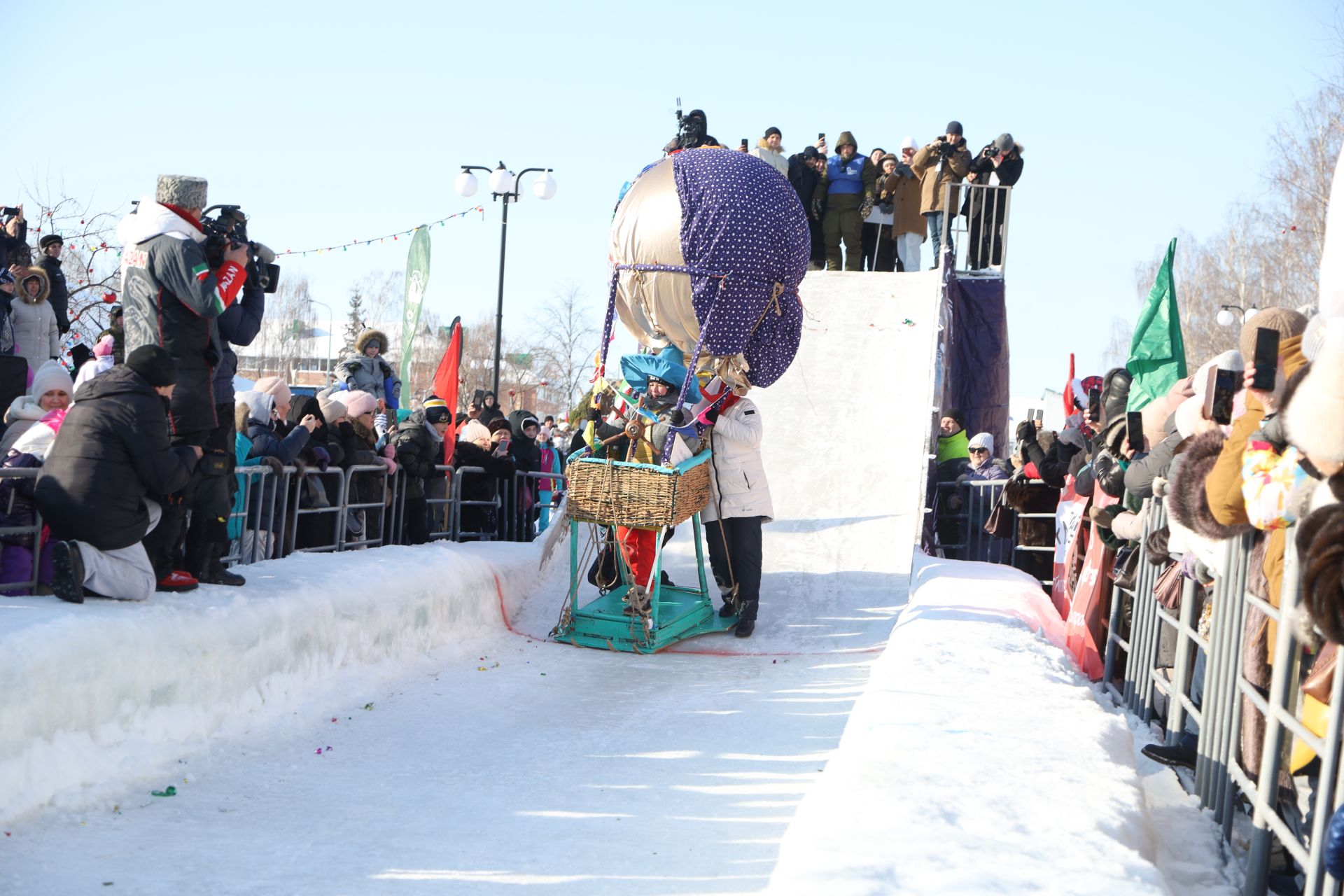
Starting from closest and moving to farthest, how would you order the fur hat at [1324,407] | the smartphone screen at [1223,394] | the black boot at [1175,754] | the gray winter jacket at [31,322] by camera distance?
the fur hat at [1324,407], the smartphone screen at [1223,394], the black boot at [1175,754], the gray winter jacket at [31,322]

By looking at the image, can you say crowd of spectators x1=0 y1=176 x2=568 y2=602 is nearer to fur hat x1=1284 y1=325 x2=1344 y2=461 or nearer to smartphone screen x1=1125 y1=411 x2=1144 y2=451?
fur hat x1=1284 y1=325 x2=1344 y2=461

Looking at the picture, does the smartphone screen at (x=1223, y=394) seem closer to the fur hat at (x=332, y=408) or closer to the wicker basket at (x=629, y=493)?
the wicker basket at (x=629, y=493)

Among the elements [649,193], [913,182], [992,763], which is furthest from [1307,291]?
[992,763]

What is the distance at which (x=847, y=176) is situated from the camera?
53.7 feet

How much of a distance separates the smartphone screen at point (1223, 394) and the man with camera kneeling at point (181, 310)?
450cm

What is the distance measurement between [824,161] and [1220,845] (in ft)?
45.4

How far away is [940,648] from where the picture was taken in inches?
216

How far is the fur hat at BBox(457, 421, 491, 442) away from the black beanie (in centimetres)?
601

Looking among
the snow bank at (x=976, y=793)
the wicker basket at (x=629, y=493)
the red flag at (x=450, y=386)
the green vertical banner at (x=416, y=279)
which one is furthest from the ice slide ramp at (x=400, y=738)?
the green vertical banner at (x=416, y=279)

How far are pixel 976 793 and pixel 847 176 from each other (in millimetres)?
13876

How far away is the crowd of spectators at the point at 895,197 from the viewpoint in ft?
51.8

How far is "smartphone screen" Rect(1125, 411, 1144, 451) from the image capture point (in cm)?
636

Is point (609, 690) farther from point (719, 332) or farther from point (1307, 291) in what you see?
point (1307, 291)

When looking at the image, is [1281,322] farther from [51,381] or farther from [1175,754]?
[51,381]
